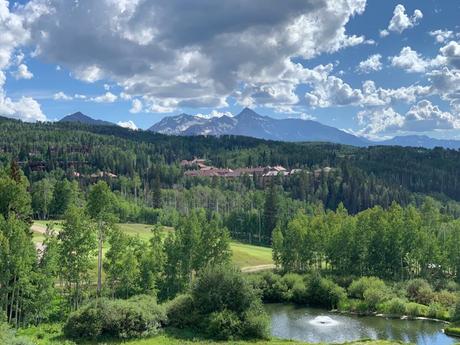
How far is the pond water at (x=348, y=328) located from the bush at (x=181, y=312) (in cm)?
1292

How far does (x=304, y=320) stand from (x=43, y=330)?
39.6 metres

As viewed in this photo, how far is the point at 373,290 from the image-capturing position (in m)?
84.1

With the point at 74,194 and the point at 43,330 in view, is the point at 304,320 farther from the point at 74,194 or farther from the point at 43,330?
the point at 74,194

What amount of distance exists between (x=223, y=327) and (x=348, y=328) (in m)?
21.4

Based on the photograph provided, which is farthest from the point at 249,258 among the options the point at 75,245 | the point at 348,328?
the point at 75,245

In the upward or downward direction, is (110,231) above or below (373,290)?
above

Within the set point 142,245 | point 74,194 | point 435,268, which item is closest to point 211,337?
point 142,245

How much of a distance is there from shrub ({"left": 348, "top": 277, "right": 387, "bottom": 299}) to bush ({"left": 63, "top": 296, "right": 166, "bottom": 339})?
43.9m

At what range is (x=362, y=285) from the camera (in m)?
90.9

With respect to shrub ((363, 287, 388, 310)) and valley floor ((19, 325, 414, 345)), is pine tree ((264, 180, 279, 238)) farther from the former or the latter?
valley floor ((19, 325, 414, 345))

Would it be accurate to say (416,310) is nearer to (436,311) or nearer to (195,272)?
(436,311)

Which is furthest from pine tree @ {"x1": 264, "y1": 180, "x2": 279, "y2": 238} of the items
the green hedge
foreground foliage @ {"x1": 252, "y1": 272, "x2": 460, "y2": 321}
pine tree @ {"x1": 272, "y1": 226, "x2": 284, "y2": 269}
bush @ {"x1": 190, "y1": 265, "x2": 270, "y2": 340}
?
bush @ {"x1": 190, "y1": 265, "x2": 270, "y2": 340}

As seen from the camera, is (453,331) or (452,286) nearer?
(453,331)

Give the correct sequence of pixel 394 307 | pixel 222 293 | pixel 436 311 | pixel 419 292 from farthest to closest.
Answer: pixel 419 292 < pixel 394 307 < pixel 436 311 < pixel 222 293
